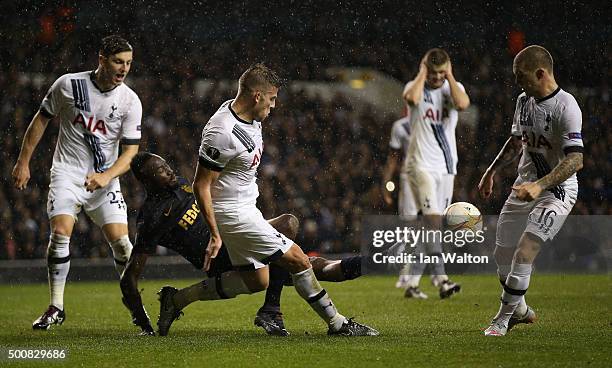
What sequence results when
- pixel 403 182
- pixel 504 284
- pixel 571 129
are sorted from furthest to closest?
pixel 403 182
pixel 504 284
pixel 571 129

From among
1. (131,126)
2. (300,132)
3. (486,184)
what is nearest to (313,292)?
(486,184)

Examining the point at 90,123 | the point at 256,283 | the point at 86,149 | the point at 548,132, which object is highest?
the point at 548,132

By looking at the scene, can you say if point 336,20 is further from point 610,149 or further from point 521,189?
point 521,189

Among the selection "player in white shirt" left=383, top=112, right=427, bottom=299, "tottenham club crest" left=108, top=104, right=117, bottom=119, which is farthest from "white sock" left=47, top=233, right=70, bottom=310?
"player in white shirt" left=383, top=112, right=427, bottom=299

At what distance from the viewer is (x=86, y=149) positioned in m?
7.96

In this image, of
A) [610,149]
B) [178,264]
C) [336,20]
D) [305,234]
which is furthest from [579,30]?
[178,264]

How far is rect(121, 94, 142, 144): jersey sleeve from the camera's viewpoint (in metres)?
7.93

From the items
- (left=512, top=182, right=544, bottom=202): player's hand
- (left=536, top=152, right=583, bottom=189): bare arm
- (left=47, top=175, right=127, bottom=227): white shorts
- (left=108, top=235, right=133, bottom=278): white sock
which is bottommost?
(left=108, top=235, right=133, bottom=278): white sock

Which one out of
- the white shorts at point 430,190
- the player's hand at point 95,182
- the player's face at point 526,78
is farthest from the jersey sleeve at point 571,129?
the white shorts at point 430,190

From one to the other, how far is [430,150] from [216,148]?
181 inches

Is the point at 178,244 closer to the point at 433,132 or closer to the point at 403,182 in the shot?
the point at 433,132

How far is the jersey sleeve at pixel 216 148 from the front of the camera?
20.5 ft

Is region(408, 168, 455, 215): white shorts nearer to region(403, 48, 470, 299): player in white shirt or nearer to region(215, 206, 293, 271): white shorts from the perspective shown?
region(403, 48, 470, 299): player in white shirt

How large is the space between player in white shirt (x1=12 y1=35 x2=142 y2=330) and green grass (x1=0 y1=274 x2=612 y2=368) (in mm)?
602
